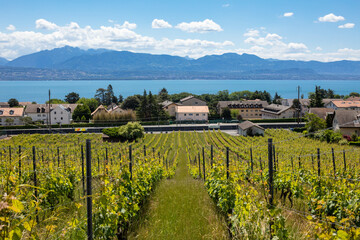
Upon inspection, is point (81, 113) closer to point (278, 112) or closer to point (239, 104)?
point (239, 104)

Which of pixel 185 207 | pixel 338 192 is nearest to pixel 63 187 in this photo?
pixel 185 207

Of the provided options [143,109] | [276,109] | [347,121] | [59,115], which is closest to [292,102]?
[276,109]

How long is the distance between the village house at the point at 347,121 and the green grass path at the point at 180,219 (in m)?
41.2

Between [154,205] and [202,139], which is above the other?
[154,205]

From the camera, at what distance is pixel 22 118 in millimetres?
66688

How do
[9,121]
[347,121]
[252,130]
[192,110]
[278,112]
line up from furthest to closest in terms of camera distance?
[278,112], [192,110], [9,121], [252,130], [347,121]

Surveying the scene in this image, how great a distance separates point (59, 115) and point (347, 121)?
58.5m

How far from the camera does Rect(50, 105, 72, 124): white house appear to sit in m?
70.1

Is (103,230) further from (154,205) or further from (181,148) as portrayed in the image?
(181,148)

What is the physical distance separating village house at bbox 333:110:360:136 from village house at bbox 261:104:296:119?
93.4ft

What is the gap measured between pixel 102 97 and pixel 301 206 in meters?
116

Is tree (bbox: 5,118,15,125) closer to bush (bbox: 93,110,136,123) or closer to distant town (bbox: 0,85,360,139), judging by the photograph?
distant town (bbox: 0,85,360,139)

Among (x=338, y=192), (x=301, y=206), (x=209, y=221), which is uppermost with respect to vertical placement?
(x=338, y=192)

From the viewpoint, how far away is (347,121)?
150ft
